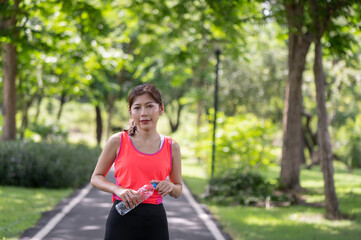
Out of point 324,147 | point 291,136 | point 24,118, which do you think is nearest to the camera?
point 324,147

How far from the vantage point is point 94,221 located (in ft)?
31.5

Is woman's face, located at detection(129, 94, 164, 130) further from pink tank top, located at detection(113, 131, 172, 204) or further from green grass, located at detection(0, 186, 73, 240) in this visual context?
green grass, located at detection(0, 186, 73, 240)

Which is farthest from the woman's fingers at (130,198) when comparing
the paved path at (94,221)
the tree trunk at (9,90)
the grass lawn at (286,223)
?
the tree trunk at (9,90)

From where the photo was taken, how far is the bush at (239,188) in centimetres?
1332

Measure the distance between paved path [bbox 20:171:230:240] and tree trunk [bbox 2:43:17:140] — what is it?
5.25 meters

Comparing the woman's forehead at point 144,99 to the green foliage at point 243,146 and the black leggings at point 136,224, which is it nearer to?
the black leggings at point 136,224

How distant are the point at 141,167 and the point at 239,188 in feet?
36.0

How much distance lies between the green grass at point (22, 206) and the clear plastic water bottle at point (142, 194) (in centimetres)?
368

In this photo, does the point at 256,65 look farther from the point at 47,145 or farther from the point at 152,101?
the point at 152,101

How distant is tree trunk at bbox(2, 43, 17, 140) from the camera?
1681 centimetres

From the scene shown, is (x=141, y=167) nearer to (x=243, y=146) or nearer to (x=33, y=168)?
(x=33, y=168)

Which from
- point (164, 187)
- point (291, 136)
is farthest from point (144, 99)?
point (291, 136)

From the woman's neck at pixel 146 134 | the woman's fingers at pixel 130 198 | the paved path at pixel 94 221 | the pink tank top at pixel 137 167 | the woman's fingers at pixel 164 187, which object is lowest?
the paved path at pixel 94 221

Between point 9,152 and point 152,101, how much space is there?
12.1 metres
